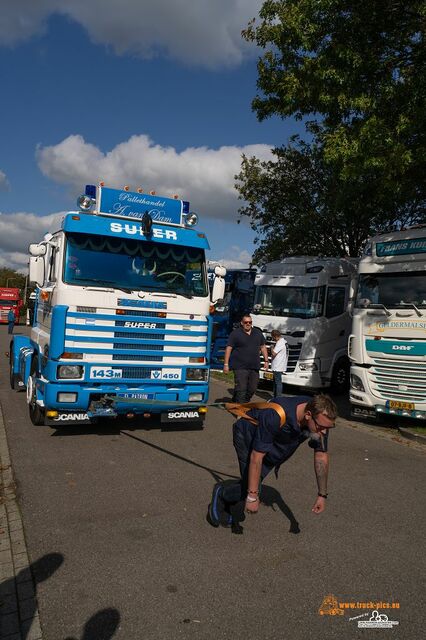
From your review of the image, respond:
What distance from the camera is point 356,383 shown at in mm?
10172

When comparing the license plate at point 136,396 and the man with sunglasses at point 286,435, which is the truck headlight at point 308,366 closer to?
the license plate at point 136,396

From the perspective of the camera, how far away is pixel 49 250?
25.4 feet

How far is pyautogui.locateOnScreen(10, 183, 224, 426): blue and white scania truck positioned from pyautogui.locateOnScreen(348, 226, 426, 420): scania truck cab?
3.46 m

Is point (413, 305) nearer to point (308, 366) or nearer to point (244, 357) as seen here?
point (244, 357)

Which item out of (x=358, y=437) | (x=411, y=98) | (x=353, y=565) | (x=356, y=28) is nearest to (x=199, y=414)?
(x=358, y=437)

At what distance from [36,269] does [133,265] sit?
148 cm

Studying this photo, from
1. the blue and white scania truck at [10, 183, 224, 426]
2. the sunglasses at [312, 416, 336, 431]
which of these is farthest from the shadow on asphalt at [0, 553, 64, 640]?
the blue and white scania truck at [10, 183, 224, 426]

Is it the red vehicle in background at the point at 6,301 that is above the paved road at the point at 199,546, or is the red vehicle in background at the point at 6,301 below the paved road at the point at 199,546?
above

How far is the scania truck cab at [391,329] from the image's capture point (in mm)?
9250

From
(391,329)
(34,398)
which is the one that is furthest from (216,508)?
(391,329)

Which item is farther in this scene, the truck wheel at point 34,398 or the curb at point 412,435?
the curb at point 412,435

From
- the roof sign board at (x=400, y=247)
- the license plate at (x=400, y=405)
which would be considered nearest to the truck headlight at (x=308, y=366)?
the license plate at (x=400, y=405)

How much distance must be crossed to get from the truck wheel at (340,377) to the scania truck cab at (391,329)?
10.3 feet

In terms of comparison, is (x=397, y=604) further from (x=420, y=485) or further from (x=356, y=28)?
(x=356, y=28)
